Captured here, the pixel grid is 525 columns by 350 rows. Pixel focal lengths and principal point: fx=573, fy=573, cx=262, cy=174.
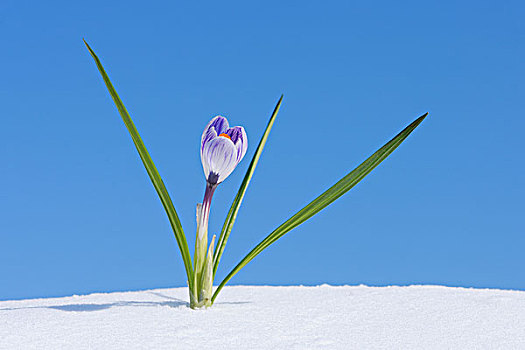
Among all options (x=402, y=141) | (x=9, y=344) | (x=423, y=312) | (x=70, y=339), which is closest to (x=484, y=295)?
(x=423, y=312)

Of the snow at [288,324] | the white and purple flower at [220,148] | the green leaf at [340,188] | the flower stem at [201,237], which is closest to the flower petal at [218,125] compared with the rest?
the white and purple flower at [220,148]

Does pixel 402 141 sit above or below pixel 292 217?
above

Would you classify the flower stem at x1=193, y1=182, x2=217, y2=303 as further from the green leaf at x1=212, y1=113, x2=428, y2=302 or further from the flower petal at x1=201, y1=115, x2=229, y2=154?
the flower petal at x1=201, y1=115, x2=229, y2=154

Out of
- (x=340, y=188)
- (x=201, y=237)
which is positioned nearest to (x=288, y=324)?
(x=201, y=237)

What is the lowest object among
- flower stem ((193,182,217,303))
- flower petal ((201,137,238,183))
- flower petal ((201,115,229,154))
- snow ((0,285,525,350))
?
snow ((0,285,525,350))

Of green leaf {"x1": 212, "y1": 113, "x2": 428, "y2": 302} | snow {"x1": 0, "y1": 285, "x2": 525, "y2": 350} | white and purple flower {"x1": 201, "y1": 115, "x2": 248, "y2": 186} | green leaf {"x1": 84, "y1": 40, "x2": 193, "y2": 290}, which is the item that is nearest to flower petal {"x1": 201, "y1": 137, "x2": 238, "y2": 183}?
white and purple flower {"x1": 201, "y1": 115, "x2": 248, "y2": 186}

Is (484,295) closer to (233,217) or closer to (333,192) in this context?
(333,192)

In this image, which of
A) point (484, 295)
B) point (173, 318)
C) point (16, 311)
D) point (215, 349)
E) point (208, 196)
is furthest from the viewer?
point (484, 295)
